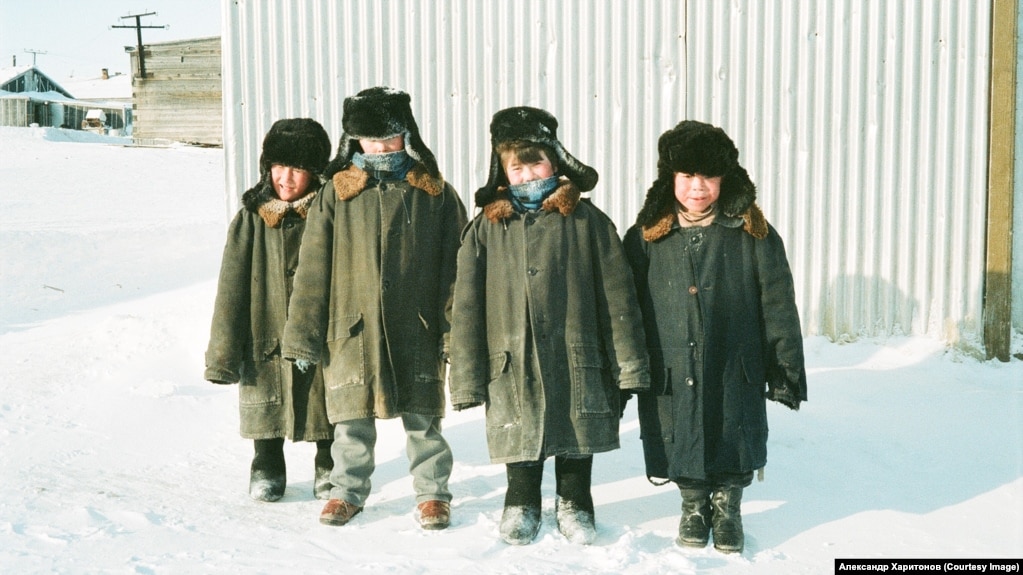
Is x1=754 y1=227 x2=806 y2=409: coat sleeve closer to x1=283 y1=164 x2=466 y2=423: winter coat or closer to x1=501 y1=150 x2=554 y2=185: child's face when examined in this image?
x1=501 y1=150 x2=554 y2=185: child's face

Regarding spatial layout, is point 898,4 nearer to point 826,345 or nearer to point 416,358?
point 826,345

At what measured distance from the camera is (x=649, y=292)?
378cm

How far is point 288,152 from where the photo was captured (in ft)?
13.8

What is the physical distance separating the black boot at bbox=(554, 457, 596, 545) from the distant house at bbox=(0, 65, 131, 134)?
37.1 metres

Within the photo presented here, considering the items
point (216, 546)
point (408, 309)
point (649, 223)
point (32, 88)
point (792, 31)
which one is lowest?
point (216, 546)

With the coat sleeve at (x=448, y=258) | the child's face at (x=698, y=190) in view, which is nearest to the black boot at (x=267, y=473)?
the coat sleeve at (x=448, y=258)

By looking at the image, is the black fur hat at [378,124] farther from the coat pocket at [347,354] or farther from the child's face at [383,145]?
the coat pocket at [347,354]

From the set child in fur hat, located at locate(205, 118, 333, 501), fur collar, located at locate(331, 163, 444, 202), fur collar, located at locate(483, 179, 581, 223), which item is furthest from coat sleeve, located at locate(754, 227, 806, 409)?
child in fur hat, located at locate(205, 118, 333, 501)

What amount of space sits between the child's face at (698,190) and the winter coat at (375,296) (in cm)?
100

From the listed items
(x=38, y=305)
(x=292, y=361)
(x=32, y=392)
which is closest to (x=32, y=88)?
(x=38, y=305)

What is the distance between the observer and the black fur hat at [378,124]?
3955 mm

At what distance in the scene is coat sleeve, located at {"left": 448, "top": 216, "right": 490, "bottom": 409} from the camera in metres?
3.71

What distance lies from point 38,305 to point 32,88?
43.3 m

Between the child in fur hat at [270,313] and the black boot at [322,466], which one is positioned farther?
the black boot at [322,466]
